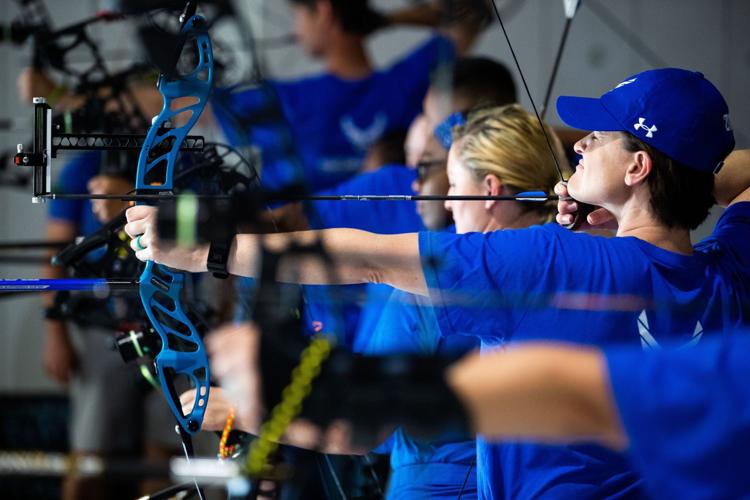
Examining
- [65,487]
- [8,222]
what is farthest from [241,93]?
A: [8,222]

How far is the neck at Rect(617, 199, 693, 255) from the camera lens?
1.17 m

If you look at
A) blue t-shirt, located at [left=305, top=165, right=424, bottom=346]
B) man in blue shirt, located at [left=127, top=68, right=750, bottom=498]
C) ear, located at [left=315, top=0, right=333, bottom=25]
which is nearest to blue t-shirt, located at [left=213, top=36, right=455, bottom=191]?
ear, located at [left=315, top=0, right=333, bottom=25]

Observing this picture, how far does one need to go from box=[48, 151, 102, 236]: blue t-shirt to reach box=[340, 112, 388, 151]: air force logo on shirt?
30.3 inches

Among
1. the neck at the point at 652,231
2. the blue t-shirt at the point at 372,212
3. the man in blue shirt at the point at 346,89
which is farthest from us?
the man in blue shirt at the point at 346,89

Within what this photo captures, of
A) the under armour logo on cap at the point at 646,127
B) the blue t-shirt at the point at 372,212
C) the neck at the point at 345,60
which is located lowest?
the blue t-shirt at the point at 372,212

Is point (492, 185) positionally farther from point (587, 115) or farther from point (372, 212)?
point (372, 212)

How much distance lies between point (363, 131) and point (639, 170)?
1.73m

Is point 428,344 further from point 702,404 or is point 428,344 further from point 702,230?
point 702,230

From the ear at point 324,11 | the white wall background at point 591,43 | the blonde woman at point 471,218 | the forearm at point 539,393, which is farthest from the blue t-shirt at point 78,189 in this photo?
the forearm at point 539,393

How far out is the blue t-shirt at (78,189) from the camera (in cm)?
241

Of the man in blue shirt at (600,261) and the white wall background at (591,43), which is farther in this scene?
the white wall background at (591,43)

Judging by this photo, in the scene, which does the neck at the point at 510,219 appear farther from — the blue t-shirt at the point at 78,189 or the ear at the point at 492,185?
the blue t-shirt at the point at 78,189

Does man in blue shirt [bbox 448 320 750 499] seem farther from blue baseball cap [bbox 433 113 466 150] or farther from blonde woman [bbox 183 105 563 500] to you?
blue baseball cap [bbox 433 113 466 150]

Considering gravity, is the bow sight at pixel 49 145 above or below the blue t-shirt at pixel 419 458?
above
